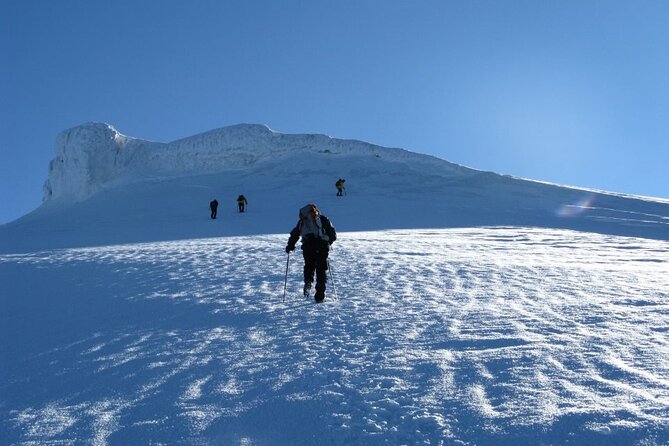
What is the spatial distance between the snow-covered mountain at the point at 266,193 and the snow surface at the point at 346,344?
6.48 m

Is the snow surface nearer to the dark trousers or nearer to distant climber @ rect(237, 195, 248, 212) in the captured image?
the dark trousers

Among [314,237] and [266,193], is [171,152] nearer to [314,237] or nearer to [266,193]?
[266,193]

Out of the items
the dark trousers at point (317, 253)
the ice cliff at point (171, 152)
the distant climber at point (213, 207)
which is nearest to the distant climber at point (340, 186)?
the distant climber at point (213, 207)

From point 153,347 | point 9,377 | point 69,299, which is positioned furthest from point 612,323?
point 69,299

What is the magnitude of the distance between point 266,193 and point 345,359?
112 ft

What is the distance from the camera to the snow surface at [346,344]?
4.10 metres

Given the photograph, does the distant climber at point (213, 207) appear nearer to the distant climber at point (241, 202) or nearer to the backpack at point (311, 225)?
the distant climber at point (241, 202)

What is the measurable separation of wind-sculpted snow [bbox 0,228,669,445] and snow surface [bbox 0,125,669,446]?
25mm

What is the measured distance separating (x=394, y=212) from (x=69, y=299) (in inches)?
871

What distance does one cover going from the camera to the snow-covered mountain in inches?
998

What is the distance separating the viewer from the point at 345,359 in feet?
18.4

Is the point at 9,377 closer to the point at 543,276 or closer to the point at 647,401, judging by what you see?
the point at 647,401

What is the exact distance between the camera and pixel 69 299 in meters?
9.61

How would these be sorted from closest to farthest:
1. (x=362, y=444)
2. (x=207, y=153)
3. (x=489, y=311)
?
1. (x=362, y=444)
2. (x=489, y=311)
3. (x=207, y=153)
